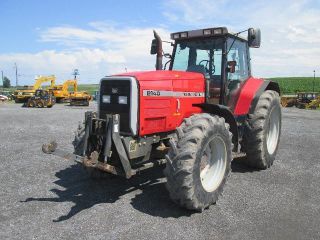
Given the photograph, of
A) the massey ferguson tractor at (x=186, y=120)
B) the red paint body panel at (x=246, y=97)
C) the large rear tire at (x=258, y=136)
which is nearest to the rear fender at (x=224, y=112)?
the massey ferguson tractor at (x=186, y=120)

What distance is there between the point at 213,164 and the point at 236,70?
224 centimetres

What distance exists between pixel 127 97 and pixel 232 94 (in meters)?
2.57

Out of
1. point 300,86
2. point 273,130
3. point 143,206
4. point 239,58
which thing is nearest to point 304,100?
point 273,130

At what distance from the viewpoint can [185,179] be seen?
478 cm

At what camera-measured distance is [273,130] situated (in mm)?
8469

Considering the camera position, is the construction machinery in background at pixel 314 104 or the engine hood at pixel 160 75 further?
the construction machinery in background at pixel 314 104

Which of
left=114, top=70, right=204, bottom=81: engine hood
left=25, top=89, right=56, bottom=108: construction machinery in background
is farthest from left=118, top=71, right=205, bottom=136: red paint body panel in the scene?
left=25, top=89, right=56, bottom=108: construction machinery in background

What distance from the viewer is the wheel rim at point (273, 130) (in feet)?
27.1

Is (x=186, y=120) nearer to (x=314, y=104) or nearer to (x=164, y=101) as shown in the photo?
(x=164, y=101)

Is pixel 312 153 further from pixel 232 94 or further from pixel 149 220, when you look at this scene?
pixel 149 220

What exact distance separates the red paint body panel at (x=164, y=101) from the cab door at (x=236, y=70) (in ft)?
2.84

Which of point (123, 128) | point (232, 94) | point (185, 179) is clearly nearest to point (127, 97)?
point (123, 128)

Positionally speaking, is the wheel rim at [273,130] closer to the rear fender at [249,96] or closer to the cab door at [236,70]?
the rear fender at [249,96]

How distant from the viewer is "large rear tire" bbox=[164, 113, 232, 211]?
481 cm
